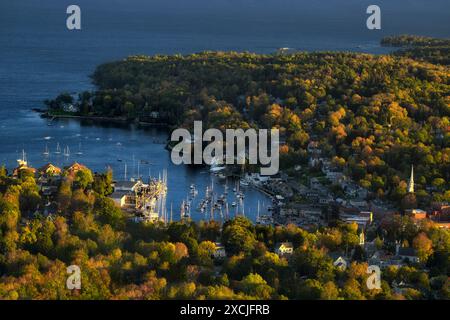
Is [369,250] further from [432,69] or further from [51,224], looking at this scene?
[432,69]

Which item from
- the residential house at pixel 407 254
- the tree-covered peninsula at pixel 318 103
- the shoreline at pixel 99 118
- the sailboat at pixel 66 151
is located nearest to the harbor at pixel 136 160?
the sailboat at pixel 66 151

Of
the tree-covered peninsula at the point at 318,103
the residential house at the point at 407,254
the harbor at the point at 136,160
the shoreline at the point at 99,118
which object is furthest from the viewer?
the shoreline at the point at 99,118

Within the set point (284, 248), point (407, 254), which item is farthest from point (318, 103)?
point (284, 248)

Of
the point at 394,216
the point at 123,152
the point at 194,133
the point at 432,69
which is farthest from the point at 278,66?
the point at 394,216

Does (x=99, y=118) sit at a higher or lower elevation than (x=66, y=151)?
higher

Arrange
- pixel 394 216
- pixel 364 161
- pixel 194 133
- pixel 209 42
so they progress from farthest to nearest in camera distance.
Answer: pixel 209 42 → pixel 194 133 → pixel 364 161 → pixel 394 216

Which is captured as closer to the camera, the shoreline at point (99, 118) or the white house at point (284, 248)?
the white house at point (284, 248)

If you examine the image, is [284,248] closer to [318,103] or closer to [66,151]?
[66,151]

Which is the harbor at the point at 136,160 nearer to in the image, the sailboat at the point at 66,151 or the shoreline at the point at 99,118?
the sailboat at the point at 66,151
